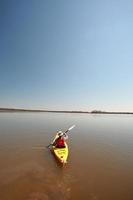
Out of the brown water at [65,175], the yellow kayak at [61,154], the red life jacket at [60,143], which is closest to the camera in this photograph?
the brown water at [65,175]

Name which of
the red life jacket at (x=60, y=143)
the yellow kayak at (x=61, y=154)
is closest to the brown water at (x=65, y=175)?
the yellow kayak at (x=61, y=154)

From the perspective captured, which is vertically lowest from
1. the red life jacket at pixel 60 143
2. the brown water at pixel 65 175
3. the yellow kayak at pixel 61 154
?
the brown water at pixel 65 175

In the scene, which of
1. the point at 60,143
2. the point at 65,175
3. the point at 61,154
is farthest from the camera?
the point at 60,143

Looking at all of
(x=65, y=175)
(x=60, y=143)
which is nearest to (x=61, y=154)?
(x=60, y=143)

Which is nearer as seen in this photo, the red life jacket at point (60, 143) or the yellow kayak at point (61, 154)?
the yellow kayak at point (61, 154)

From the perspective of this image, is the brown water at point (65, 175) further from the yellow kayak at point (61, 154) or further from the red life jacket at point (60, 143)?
the red life jacket at point (60, 143)

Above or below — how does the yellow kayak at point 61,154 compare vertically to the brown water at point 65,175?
above

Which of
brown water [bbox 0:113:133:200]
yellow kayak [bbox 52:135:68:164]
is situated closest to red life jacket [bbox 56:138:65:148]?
yellow kayak [bbox 52:135:68:164]

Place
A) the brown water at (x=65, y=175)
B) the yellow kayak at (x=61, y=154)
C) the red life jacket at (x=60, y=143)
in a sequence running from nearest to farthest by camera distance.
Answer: the brown water at (x=65, y=175) < the yellow kayak at (x=61, y=154) < the red life jacket at (x=60, y=143)

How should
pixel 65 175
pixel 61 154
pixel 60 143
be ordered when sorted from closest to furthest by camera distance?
pixel 65 175, pixel 61 154, pixel 60 143

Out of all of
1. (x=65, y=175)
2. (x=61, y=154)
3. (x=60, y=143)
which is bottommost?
(x=65, y=175)

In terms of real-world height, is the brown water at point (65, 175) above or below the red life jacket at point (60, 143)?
below

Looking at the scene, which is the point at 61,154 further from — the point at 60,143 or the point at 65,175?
the point at 65,175

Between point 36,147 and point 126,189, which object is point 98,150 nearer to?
point 36,147
